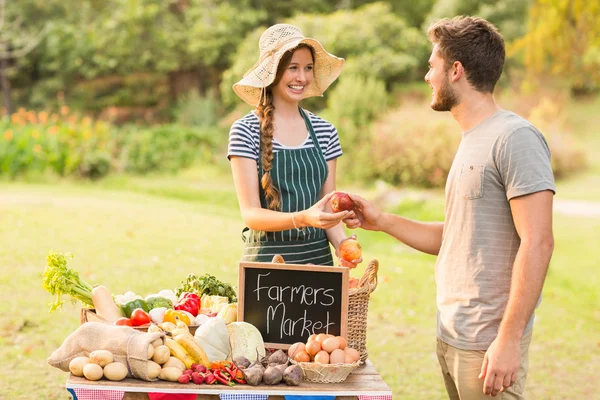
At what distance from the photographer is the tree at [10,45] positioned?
22625 millimetres

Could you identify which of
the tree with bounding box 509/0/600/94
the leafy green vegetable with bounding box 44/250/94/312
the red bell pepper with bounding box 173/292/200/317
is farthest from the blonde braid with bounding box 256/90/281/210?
the tree with bounding box 509/0/600/94

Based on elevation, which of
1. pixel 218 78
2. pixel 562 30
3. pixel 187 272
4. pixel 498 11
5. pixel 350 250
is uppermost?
pixel 498 11

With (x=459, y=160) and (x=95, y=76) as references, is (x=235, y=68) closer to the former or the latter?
(x=95, y=76)

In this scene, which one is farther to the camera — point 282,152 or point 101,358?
point 282,152

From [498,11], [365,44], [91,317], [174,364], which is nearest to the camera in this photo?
[174,364]

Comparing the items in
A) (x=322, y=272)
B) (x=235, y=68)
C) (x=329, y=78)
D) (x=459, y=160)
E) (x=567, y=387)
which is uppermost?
(x=235, y=68)

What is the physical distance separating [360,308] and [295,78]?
114 centimetres

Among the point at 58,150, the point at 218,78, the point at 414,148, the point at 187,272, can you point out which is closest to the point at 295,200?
the point at 187,272

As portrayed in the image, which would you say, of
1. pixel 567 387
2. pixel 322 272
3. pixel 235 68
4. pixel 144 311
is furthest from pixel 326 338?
pixel 235 68

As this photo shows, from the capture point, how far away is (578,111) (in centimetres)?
2403

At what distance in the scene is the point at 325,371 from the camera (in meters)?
2.89

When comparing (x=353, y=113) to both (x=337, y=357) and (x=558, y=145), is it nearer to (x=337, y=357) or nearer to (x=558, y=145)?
(x=558, y=145)

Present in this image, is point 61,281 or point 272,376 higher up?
point 61,281

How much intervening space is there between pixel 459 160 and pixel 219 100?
22.9m
